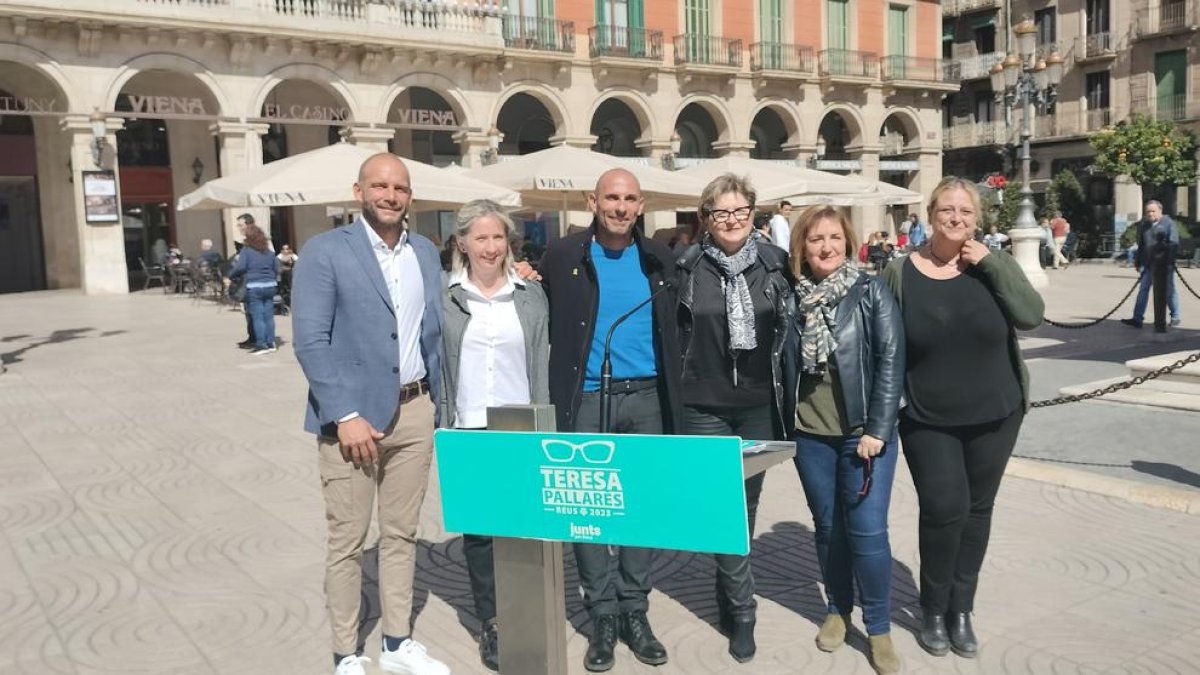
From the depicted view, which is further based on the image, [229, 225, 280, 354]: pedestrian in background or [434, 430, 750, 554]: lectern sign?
[229, 225, 280, 354]: pedestrian in background

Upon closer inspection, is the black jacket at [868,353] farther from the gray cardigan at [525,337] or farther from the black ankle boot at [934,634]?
the gray cardigan at [525,337]

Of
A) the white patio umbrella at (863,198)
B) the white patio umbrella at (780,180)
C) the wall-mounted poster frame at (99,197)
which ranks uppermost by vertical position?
the wall-mounted poster frame at (99,197)

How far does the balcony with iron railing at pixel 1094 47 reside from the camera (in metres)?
37.6

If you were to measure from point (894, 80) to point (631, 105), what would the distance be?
10738 millimetres

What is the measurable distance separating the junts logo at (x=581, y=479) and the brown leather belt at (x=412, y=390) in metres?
1.25

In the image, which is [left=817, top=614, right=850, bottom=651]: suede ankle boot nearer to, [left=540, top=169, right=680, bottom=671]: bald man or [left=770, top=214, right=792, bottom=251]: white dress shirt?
[left=540, top=169, right=680, bottom=671]: bald man

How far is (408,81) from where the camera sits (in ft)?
83.1

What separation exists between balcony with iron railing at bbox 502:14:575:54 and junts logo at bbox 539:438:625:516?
2579 cm

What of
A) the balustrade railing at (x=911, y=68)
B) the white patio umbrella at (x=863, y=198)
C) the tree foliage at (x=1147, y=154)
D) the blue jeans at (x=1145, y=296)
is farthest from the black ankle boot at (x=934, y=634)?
the balustrade railing at (x=911, y=68)

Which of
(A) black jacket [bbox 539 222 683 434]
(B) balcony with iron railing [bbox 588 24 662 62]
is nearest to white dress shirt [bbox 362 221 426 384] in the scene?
(A) black jacket [bbox 539 222 683 434]

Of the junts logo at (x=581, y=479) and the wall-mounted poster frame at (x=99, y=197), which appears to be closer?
the junts logo at (x=581, y=479)

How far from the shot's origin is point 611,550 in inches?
149

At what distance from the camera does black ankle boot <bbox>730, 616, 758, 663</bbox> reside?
12.2 feet

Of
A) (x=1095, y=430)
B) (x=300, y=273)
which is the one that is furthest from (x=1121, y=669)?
(x=1095, y=430)
